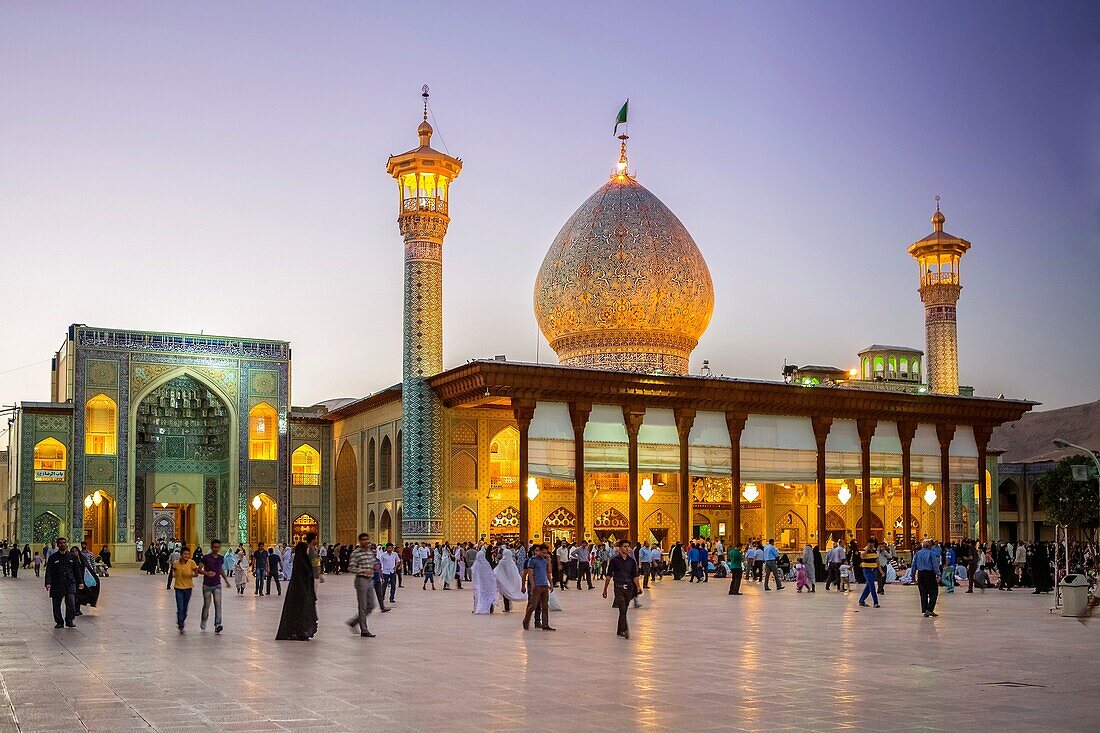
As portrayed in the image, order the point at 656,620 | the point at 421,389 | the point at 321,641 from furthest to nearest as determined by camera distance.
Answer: the point at 421,389 → the point at 656,620 → the point at 321,641

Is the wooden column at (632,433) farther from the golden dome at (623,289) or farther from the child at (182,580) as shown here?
the child at (182,580)

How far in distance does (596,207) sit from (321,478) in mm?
13439

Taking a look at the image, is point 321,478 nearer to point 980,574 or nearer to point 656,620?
point 980,574

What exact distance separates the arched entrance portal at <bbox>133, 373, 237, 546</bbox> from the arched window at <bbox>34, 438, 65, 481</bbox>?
256cm

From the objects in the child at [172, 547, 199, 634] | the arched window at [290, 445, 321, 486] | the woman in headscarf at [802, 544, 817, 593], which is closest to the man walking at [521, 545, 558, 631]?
the child at [172, 547, 199, 634]

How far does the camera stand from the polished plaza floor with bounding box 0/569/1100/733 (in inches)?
313

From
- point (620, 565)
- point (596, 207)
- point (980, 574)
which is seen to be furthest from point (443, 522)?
point (620, 565)

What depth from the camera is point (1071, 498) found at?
172 ft

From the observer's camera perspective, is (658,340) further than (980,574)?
Yes

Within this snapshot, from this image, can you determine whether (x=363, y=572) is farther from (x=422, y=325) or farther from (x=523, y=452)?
(x=422, y=325)

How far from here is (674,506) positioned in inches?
1604

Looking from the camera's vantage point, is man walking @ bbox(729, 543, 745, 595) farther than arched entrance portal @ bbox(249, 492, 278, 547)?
No

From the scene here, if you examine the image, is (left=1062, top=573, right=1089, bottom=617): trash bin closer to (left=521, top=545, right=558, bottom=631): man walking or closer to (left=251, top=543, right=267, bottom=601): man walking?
(left=521, top=545, right=558, bottom=631): man walking

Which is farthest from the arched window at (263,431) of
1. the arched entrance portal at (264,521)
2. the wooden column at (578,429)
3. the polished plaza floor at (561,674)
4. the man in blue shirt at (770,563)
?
the polished plaza floor at (561,674)
